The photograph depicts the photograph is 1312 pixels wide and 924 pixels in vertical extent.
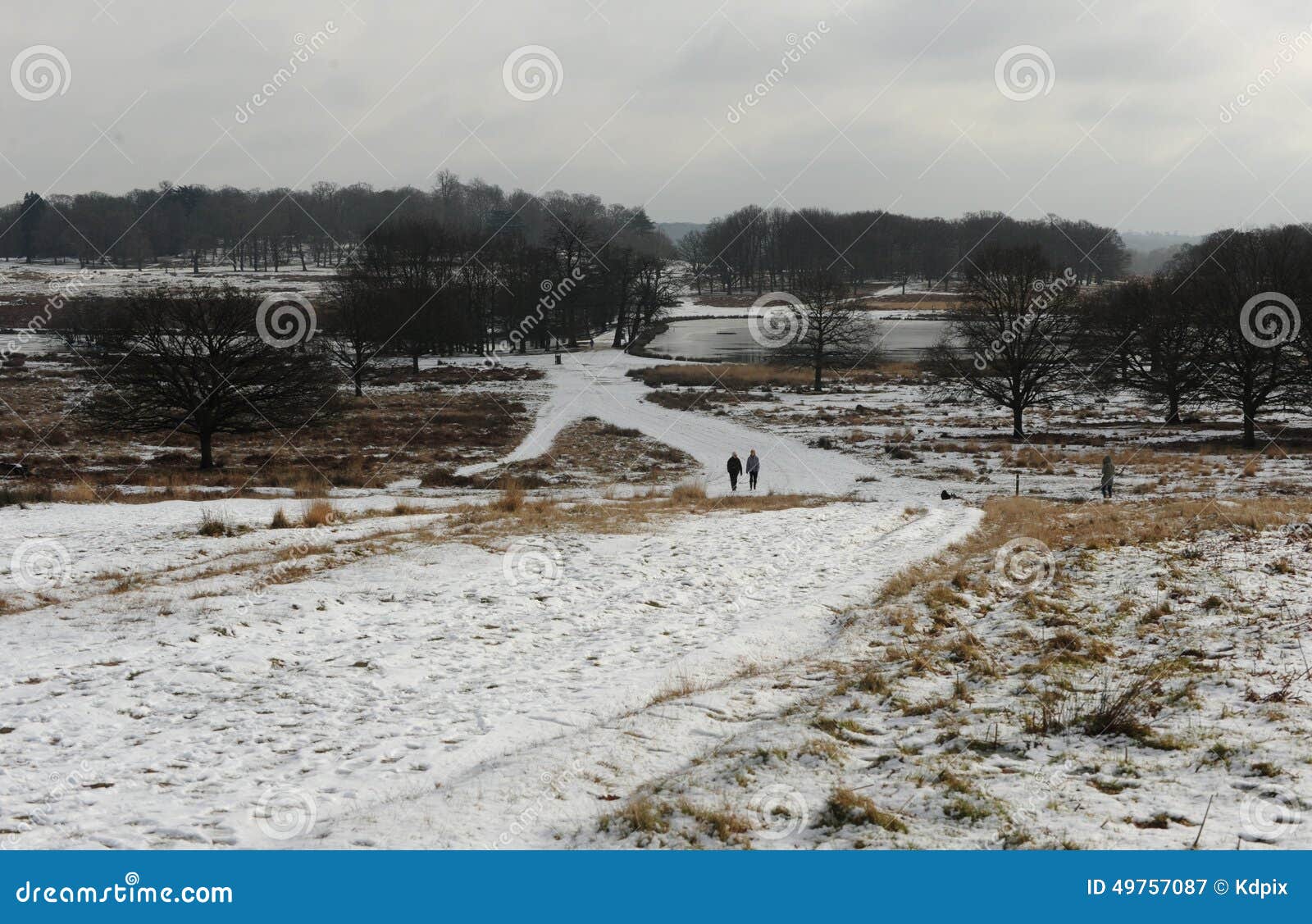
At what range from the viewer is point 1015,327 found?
44875mm

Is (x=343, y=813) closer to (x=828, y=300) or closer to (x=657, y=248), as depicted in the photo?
(x=828, y=300)

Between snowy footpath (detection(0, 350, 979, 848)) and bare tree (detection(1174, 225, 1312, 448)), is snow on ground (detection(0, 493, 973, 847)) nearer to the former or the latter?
snowy footpath (detection(0, 350, 979, 848))

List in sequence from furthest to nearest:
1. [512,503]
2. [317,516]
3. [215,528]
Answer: [512,503]
[317,516]
[215,528]

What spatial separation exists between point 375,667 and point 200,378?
30089 millimetres

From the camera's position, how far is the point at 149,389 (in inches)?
1409

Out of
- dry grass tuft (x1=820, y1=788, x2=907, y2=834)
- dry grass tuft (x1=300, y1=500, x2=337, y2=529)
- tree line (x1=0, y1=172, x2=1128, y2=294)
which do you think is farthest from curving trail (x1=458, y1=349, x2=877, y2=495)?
tree line (x1=0, y1=172, x2=1128, y2=294)

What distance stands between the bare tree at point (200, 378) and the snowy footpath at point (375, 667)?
16824 millimetres

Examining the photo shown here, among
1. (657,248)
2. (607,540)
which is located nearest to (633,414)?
(607,540)

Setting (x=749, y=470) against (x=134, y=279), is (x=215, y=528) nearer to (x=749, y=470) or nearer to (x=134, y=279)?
(x=749, y=470)

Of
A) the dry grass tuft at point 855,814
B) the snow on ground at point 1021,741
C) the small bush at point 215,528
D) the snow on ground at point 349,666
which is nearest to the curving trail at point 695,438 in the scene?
the snow on ground at point 349,666

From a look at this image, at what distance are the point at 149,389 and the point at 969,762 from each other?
3785cm

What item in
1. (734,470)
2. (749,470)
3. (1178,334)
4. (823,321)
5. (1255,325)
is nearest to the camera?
(734,470)

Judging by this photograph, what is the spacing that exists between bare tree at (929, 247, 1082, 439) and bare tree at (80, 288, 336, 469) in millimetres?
33897

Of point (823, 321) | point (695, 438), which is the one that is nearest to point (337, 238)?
point (823, 321)
